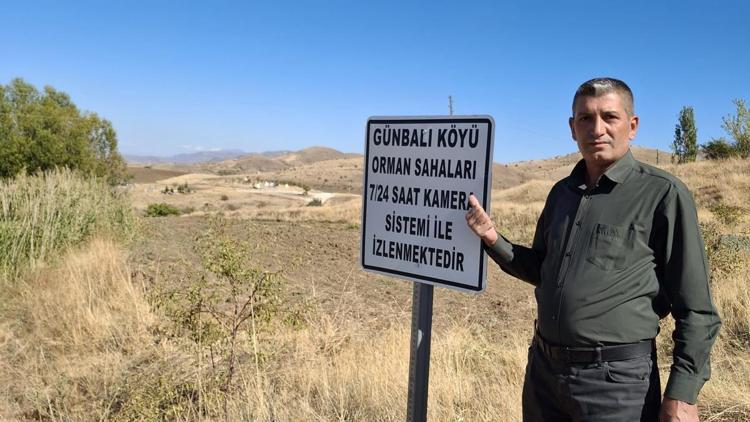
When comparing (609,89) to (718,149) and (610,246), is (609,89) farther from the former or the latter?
(718,149)

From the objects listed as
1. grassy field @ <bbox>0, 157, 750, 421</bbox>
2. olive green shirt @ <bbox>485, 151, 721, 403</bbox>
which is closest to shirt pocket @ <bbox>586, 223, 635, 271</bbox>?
olive green shirt @ <bbox>485, 151, 721, 403</bbox>

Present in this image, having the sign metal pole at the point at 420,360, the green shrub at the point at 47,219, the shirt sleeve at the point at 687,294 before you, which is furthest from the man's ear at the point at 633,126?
the green shrub at the point at 47,219

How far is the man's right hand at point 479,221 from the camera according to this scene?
2244mm

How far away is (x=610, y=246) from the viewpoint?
6.68 ft

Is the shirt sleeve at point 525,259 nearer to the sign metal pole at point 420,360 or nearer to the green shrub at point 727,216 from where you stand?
the sign metal pole at point 420,360

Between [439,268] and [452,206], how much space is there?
0.27 m

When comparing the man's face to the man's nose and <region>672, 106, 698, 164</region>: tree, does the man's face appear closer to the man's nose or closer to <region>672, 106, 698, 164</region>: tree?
the man's nose

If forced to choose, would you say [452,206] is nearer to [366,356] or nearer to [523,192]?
[366,356]

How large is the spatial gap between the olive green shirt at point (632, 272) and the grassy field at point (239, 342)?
5.43 ft

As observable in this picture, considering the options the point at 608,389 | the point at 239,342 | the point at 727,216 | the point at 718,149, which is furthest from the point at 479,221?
the point at 718,149

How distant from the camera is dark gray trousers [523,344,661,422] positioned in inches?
79.4

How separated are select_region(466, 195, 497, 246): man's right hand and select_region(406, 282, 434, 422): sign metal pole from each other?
37 centimetres

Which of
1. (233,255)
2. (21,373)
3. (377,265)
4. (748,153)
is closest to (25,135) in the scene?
(21,373)

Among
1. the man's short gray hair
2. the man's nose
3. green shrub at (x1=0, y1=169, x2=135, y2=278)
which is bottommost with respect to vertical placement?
green shrub at (x1=0, y1=169, x2=135, y2=278)
